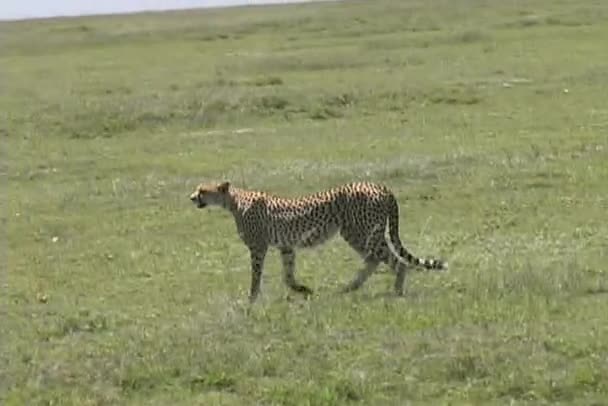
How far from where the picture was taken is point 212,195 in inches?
458

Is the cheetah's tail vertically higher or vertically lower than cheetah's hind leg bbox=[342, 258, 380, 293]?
higher

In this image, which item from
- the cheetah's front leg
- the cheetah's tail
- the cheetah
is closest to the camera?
the cheetah's tail

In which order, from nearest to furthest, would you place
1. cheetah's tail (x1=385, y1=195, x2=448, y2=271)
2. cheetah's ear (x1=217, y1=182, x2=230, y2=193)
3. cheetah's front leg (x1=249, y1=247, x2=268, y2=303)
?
cheetah's tail (x1=385, y1=195, x2=448, y2=271) < cheetah's front leg (x1=249, y1=247, x2=268, y2=303) < cheetah's ear (x1=217, y1=182, x2=230, y2=193)

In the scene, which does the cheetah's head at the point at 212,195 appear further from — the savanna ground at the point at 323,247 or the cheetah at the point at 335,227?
the savanna ground at the point at 323,247

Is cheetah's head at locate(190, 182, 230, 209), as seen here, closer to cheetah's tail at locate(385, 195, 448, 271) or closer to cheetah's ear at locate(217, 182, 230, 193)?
cheetah's ear at locate(217, 182, 230, 193)

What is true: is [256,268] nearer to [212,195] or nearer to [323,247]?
[212,195]

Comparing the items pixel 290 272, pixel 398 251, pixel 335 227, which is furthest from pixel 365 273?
pixel 290 272

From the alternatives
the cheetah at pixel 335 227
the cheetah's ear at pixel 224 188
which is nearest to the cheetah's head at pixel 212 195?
the cheetah's ear at pixel 224 188

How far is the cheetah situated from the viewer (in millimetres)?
10891

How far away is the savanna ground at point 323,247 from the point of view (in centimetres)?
764

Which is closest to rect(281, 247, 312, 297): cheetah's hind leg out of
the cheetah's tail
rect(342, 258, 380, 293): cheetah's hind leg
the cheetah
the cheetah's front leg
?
the cheetah

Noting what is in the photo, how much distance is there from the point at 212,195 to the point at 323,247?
6.97 feet

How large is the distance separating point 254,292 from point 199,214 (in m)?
5.30

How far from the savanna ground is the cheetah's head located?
0.78 meters
